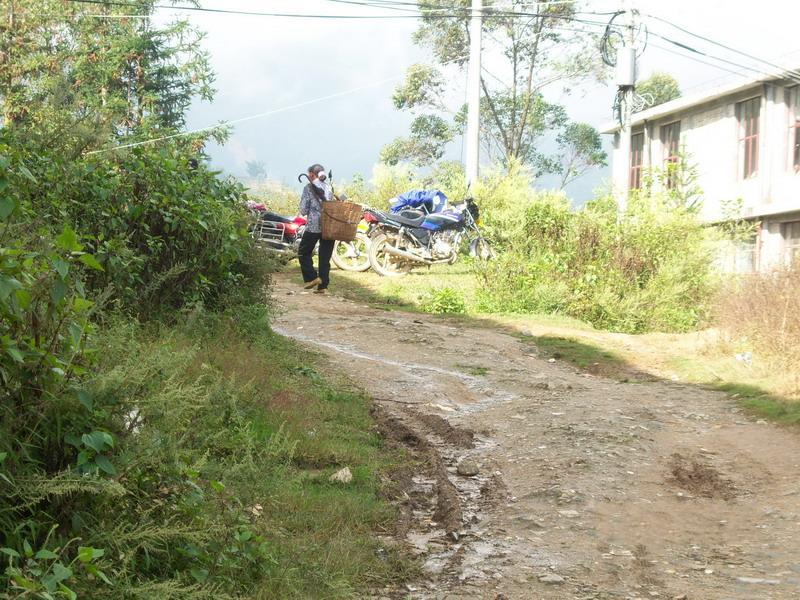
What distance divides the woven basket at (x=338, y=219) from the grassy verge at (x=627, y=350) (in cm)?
127

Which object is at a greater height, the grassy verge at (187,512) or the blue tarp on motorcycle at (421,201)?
the blue tarp on motorcycle at (421,201)

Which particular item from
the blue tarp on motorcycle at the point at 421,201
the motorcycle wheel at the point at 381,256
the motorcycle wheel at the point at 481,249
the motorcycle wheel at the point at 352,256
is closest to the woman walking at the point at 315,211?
the motorcycle wheel at the point at 481,249

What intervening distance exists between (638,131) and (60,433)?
2739 cm

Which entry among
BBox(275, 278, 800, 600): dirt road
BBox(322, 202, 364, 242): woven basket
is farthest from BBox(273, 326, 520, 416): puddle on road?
BBox(322, 202, 364, 242): woven basket

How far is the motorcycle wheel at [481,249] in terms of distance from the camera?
1650cm

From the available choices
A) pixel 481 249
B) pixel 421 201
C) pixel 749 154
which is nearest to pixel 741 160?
pixel 749 154

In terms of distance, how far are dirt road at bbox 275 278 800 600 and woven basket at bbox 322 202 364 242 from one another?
3.60 meters

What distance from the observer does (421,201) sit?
2019 centimetres

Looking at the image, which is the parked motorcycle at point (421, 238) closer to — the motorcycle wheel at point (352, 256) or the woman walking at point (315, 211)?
the motorcycle wheel at point (352, 256)

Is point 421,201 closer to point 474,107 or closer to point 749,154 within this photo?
point 474,107

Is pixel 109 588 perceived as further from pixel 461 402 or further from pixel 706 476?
pixel 461 402

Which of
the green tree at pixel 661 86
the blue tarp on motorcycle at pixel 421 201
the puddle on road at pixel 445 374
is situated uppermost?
the green tree at pixel 661 86

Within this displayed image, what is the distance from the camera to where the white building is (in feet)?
71.7

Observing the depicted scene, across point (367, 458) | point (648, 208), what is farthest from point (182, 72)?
point (367, 458)
